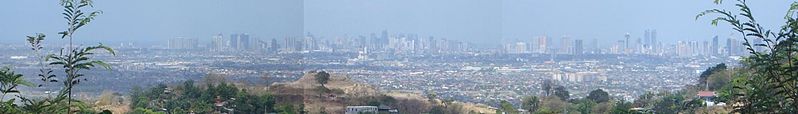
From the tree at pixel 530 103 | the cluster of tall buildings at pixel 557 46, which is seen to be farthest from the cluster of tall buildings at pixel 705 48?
the tree at pixel 530 103

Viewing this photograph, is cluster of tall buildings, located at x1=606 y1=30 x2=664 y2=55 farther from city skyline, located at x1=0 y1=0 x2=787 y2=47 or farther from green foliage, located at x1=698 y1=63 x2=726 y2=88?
green foliage, located at x1=698 y1=63 x2=726 y2=88

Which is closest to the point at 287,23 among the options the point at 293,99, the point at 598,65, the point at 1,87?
the point at 293,99

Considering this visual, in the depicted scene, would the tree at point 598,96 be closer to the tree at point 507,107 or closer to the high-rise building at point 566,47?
the tree at point 507,107

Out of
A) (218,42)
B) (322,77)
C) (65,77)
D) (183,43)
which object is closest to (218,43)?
(218,42)

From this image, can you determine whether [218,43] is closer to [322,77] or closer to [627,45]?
[322,77]

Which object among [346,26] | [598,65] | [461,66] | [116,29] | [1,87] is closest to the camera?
[1,87]

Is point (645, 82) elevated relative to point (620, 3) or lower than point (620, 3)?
lower

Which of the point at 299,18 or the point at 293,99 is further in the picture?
the point at 299,18

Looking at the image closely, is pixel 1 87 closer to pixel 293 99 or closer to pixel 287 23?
pixel 293 99

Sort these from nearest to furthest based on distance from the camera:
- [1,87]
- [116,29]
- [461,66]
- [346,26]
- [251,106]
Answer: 1. [1,87]
2. [116,29]
3. [251,106]
4. [461,66]
5. [346,26]
